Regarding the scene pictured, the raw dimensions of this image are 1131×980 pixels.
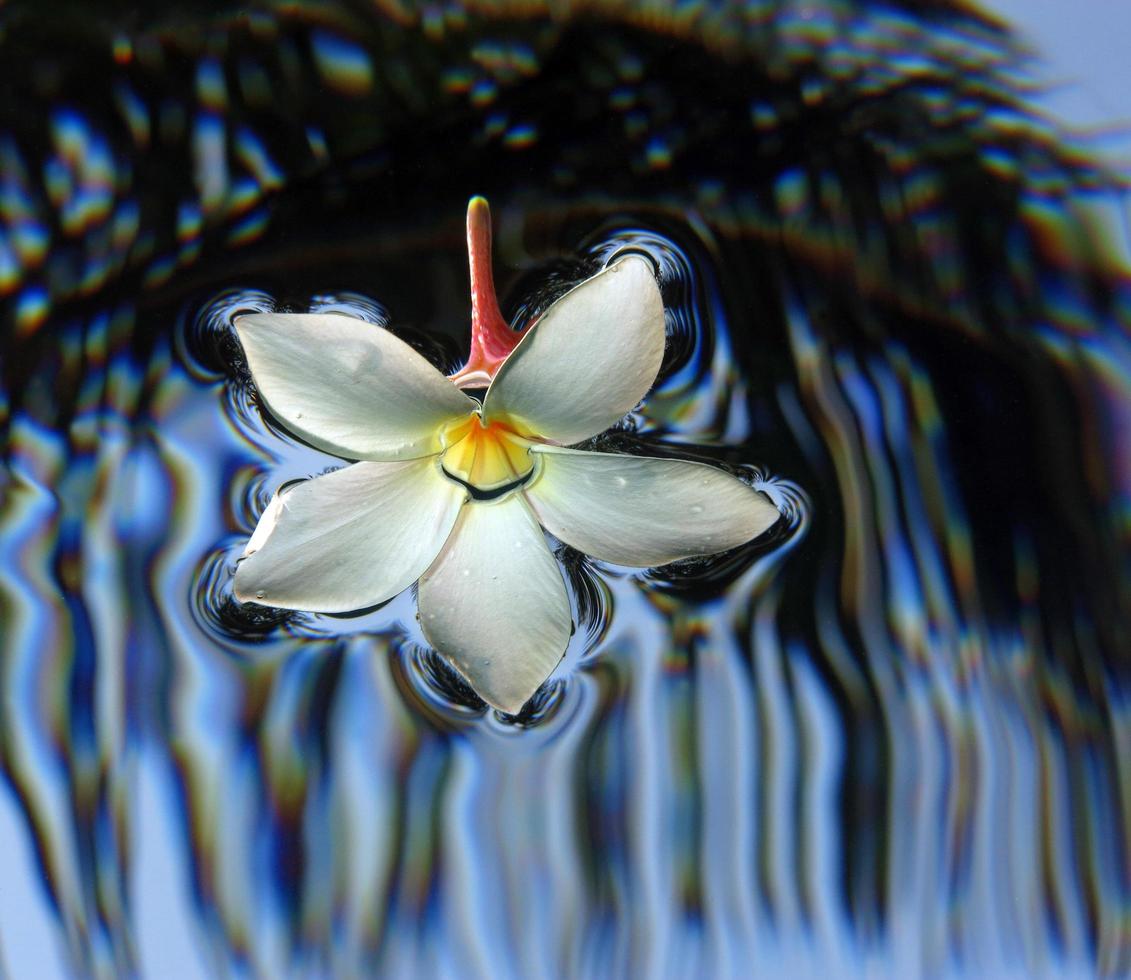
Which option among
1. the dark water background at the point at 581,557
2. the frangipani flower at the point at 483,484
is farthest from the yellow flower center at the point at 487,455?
the dark water background at the point at 581,557

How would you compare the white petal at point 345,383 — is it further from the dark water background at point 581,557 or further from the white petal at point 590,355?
the dark water background at point 581,557

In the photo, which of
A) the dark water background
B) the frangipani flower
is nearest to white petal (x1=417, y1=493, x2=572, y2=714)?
the frangipani flower

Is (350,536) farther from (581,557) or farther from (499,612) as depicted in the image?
(581,557)

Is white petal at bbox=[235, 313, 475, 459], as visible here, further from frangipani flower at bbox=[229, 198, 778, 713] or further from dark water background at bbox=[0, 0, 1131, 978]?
dark water background at bbox=[0, 0, 1131, 978]

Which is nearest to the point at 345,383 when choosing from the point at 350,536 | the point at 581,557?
the point at 350,536

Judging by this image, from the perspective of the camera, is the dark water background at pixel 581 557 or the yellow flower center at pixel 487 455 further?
the dark water background at pixel 581 557

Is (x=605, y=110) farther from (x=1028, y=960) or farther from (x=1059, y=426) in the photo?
(x=1028, y=960)

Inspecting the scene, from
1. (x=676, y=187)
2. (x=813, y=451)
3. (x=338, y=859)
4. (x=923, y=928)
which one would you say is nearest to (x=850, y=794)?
(x=923, y=928)
